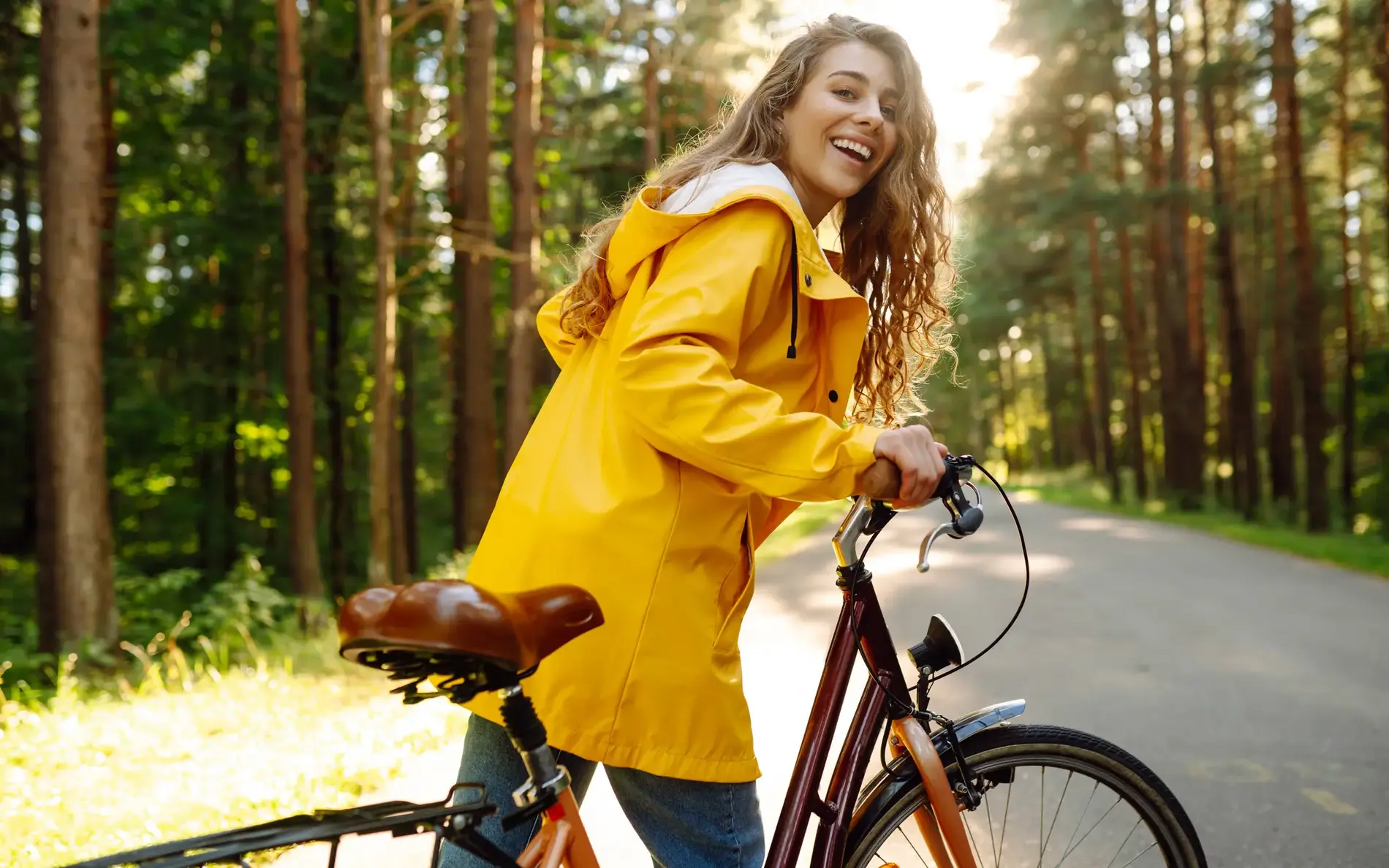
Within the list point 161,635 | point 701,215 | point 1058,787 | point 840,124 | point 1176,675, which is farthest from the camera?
point 161,635

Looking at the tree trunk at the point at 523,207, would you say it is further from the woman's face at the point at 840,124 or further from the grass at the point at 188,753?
the woman's face at the point at 840,124

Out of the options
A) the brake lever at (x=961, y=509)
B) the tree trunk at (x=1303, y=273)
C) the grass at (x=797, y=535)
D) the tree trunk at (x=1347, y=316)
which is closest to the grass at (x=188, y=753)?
the brake lever at (x=961, y=509)

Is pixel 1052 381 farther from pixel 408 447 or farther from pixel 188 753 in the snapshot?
pixel 188 753

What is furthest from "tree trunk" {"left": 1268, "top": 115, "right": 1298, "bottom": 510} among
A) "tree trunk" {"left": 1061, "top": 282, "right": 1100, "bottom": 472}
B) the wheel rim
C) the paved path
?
the wheel rim

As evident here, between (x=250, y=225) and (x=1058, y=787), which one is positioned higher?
(x=250, y=225)

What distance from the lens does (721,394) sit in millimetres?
1656

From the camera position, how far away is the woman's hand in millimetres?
1721

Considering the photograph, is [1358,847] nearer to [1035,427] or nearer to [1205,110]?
[1205,110]

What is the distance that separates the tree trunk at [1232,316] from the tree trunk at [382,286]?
14904 mm

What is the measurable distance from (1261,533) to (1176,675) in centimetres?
1029

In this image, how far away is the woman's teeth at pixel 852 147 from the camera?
208 centimetres

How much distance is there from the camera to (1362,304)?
1427 inches

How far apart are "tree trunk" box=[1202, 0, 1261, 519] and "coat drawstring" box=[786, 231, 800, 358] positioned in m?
20.2

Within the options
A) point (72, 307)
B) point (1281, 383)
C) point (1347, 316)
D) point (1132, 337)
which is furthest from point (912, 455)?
point (1132, 337)
